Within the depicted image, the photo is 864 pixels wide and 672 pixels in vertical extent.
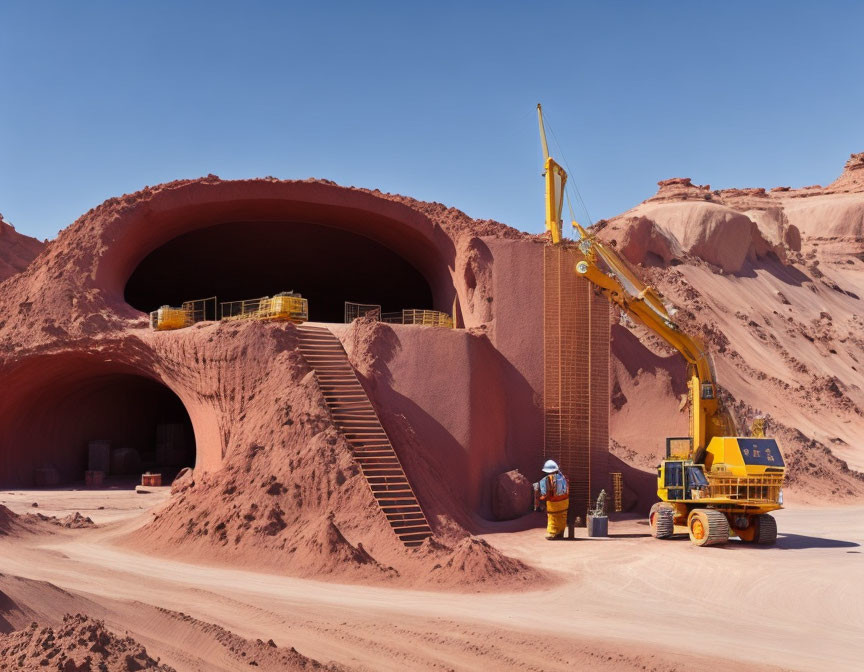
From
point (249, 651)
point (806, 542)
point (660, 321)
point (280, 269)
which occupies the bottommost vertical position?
point (806, 542)

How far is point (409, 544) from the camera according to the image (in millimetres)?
16188

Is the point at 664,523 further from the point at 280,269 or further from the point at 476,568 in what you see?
the point at 280,269

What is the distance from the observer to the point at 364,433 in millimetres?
18594

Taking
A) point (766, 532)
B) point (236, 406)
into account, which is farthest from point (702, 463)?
point (236, 406)

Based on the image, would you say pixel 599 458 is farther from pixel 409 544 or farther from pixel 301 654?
pixel 301 654

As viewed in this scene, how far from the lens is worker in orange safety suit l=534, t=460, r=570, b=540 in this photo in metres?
19.7

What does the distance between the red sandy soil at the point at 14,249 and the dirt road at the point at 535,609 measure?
1091 inches

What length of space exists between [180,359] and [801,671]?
15952 millimetres

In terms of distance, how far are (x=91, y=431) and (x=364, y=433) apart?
16.5 metres

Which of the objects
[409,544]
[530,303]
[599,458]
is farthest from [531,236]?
[409,544]

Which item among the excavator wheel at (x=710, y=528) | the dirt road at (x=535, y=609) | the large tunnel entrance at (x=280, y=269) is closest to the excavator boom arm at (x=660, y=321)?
the excavator wheel at (x=710, y=528)

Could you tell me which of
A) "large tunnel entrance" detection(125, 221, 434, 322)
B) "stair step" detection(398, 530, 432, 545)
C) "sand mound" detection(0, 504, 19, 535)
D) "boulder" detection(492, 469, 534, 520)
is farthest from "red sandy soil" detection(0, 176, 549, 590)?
"large tunnel entrance" detection(125, 221, 434, 322)

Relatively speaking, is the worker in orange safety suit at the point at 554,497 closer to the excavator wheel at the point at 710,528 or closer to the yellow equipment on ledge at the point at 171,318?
the excavator wheel at the point at 710,528

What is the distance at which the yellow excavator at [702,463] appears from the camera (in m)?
19.5
